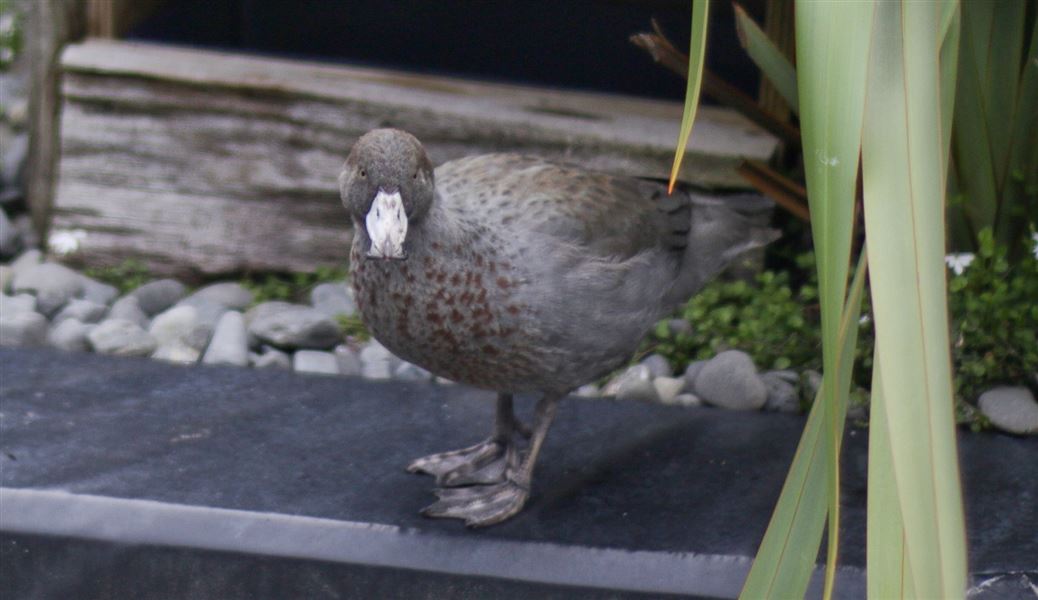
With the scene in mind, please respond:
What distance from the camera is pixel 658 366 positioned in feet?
11.9

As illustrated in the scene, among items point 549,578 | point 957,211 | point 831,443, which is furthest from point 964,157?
point 831,443

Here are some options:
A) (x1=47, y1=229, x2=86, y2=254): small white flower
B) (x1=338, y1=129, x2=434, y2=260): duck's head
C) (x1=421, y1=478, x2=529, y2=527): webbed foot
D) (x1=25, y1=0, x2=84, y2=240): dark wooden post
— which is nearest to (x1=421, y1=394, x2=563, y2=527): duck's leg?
(x1=421, y1=478, x2=529, y2=527): webbed foot

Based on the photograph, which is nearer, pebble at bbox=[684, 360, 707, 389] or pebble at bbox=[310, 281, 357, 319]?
pebble at bbox=[684, 360, 707, 389]

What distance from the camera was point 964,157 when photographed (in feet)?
11.0

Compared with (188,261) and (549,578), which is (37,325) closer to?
(188,261)

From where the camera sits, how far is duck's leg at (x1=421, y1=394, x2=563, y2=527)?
2551 mm

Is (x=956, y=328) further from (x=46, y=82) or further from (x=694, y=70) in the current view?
(x=46, y=82)

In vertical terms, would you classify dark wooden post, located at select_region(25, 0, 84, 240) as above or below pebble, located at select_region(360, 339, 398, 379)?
above

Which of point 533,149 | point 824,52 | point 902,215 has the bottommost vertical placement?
point 533,149

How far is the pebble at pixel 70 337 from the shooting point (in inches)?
144

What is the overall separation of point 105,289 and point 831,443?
3.13 m

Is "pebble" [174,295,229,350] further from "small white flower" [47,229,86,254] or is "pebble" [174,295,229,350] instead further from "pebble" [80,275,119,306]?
"small white flower" [47,229,86,254]

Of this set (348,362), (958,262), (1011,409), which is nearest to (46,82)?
(348,362)

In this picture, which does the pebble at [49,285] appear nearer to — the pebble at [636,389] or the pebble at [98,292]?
the pebble at [98,292]
